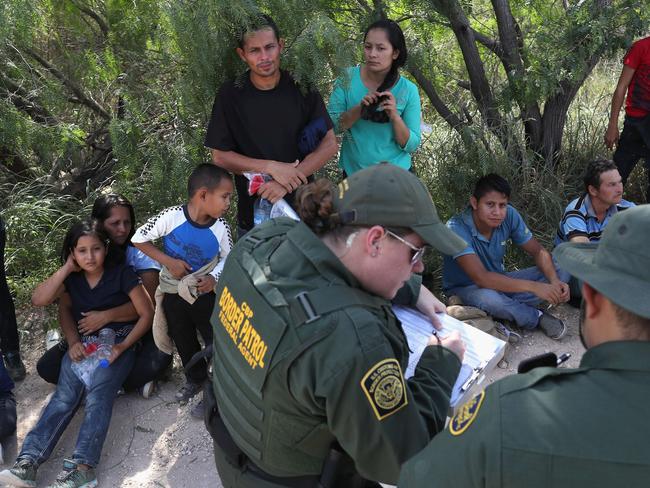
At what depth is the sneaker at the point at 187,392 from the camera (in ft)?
11.2

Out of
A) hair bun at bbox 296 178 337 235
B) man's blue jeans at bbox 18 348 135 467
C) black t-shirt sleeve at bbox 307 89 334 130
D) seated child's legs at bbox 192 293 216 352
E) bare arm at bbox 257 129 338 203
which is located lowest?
man's blue jeans at bbox 18 348 135 467

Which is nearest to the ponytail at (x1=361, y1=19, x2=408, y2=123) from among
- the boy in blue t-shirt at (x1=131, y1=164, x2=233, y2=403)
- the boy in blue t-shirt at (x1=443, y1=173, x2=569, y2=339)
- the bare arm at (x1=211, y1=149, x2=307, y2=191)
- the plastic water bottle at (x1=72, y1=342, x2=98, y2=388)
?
the bare arm at (x1=211, y1=149, x2=307, y2=191)

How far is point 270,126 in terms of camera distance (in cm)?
342

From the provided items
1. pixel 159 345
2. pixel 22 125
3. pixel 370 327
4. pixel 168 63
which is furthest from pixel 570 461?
pixel 22 125

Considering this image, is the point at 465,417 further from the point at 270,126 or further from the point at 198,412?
the point at 270,126

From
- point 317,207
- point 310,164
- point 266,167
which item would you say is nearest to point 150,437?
point 266,167

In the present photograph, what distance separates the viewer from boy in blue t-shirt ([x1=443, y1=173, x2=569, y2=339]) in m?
3.79

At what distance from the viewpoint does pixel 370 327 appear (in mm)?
1486

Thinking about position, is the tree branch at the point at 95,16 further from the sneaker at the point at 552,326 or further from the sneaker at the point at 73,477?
the sneaker at the point at 552,326

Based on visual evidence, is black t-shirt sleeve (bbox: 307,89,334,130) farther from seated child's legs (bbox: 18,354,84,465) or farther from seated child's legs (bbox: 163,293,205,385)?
seated child's legs (bbox: 18,354,84,465)

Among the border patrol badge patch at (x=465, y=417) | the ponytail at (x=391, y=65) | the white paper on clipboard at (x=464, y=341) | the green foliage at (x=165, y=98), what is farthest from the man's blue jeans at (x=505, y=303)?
the border patrol badge patch at (x=465, y=417)

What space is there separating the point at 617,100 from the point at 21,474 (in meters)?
4.34

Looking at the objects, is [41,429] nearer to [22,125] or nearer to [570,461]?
[22,125]

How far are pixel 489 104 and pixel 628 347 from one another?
4.09 m
